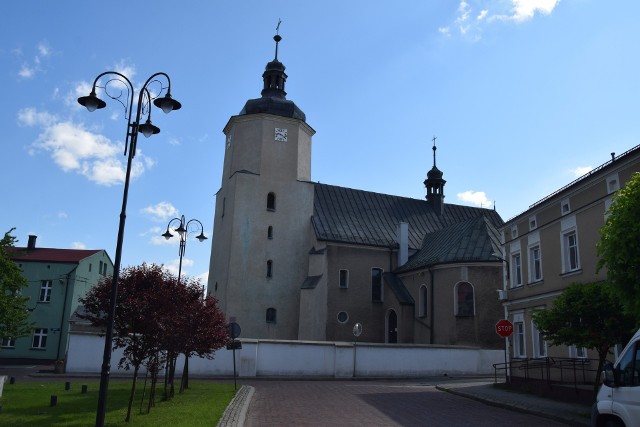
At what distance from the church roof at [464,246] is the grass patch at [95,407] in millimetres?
19737

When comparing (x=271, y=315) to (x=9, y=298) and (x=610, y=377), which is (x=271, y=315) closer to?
(x=9, y=298)

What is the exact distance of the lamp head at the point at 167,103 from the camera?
11.9 metres

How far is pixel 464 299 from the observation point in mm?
34531

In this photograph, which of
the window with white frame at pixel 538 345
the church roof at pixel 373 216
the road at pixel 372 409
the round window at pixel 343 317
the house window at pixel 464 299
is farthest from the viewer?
the church roof at pixel 373 216

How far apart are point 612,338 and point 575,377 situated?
4277 millimetres

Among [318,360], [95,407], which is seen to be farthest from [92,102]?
[318,360]

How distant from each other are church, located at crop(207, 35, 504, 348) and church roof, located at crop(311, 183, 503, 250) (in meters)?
0.15

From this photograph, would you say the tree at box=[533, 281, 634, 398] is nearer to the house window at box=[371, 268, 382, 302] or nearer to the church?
the church

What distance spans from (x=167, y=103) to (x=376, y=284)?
104 feet

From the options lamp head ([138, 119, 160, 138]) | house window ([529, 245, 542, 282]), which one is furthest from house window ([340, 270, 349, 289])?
lamp head ([138, 119, 160, 138])

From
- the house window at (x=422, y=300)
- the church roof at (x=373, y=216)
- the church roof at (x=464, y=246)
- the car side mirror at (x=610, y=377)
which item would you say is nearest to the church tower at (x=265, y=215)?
the church roof at (x=373, y=216)

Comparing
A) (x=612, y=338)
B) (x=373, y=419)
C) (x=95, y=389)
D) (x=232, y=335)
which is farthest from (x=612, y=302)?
(x=95, y=389)

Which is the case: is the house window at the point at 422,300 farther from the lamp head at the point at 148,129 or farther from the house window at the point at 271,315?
the lamp head at the point at 148,129

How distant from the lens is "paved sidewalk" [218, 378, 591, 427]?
13390 millimetres
